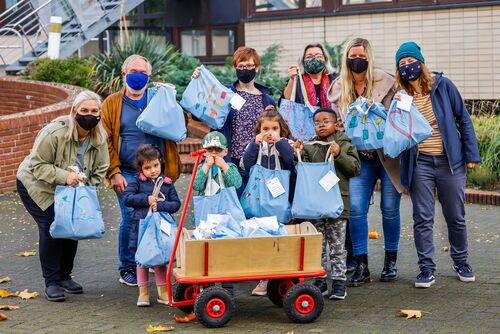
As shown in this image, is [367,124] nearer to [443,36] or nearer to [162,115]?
[162,115]

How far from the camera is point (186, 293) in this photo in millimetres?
7090

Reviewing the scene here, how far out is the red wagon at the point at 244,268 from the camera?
6762 mm

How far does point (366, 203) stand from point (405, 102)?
3.09 feet

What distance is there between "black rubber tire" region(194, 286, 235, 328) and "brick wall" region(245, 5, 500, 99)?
1189 centimetres

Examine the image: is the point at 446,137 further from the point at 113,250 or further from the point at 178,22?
the point at 178,22

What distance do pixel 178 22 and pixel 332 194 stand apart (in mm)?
17723

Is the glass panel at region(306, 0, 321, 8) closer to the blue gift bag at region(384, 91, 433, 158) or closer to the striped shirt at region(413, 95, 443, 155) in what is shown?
the striped shirt at region(413, 95, 443, 155)

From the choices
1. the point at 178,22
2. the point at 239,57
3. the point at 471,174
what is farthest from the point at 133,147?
the point at 178,22

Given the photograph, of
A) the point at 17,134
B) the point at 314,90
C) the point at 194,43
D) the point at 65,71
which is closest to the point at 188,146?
the point at 17,134

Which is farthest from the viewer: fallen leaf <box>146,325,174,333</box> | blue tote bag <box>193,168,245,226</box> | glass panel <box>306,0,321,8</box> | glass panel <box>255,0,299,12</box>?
glass panel <box>255,0,299,12</box>

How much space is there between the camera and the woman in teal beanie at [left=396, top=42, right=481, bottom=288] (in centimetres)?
781

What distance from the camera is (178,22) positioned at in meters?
24.5

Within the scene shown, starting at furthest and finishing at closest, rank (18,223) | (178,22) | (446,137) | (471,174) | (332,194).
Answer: (178,22), (471,174), (18,223), (446,137), (332,194)

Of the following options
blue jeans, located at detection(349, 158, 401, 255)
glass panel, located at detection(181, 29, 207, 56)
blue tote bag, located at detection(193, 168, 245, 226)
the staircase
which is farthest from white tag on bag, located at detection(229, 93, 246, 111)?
glass panel, located at detection(181, 29, 207, 56)
